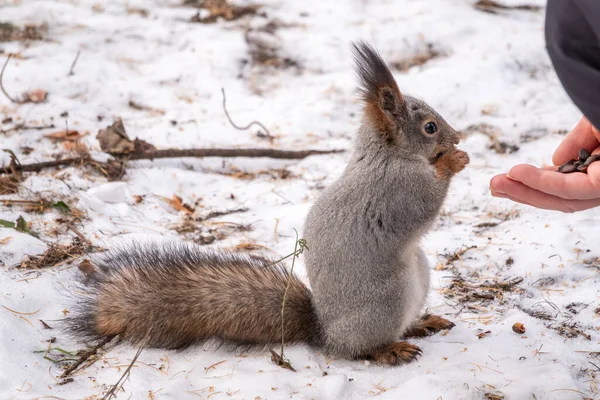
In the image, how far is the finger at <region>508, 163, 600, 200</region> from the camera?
5.88 feet

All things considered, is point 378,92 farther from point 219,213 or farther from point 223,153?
point 223,153

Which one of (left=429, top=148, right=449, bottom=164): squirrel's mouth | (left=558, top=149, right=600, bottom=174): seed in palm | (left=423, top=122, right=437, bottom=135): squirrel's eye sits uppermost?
(left=558, top=149, right=600, bottom=174): seed in palm

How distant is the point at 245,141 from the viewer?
400 centimetres

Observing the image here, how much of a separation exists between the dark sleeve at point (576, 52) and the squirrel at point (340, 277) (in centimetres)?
79

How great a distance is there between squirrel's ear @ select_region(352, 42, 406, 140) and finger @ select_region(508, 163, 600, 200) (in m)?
0.60

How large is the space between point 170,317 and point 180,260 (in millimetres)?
234

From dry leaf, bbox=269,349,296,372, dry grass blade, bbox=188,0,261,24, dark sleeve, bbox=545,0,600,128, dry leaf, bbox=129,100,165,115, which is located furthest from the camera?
dry grass blade, bbox=188,0,261,24

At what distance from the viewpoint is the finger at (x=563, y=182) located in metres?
1.79

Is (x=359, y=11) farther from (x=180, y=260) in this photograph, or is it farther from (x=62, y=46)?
(x=180, y=260)

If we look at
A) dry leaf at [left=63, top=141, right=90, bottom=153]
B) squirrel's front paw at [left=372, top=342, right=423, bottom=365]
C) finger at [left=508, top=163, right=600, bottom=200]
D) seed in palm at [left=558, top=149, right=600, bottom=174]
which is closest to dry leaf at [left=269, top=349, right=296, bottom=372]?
squirrel's front paw at [left=372, top=342, right=423, bottom=365]

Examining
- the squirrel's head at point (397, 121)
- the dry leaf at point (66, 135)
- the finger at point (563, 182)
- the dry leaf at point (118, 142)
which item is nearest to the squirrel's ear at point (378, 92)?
the squirrel's head at point (397, 121)

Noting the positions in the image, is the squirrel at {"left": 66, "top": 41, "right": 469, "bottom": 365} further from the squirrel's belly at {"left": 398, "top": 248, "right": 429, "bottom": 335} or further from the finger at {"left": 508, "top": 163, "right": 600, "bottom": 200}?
the finger at {"left": 508, "top": 163, "right": 600, "bottom": 200}

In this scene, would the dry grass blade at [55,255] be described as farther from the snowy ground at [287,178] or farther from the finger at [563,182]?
the finger at [563,182]

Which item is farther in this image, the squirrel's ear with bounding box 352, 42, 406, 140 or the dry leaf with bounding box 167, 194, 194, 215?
the dry leaf with bounding box 167, 194, 194, 215
